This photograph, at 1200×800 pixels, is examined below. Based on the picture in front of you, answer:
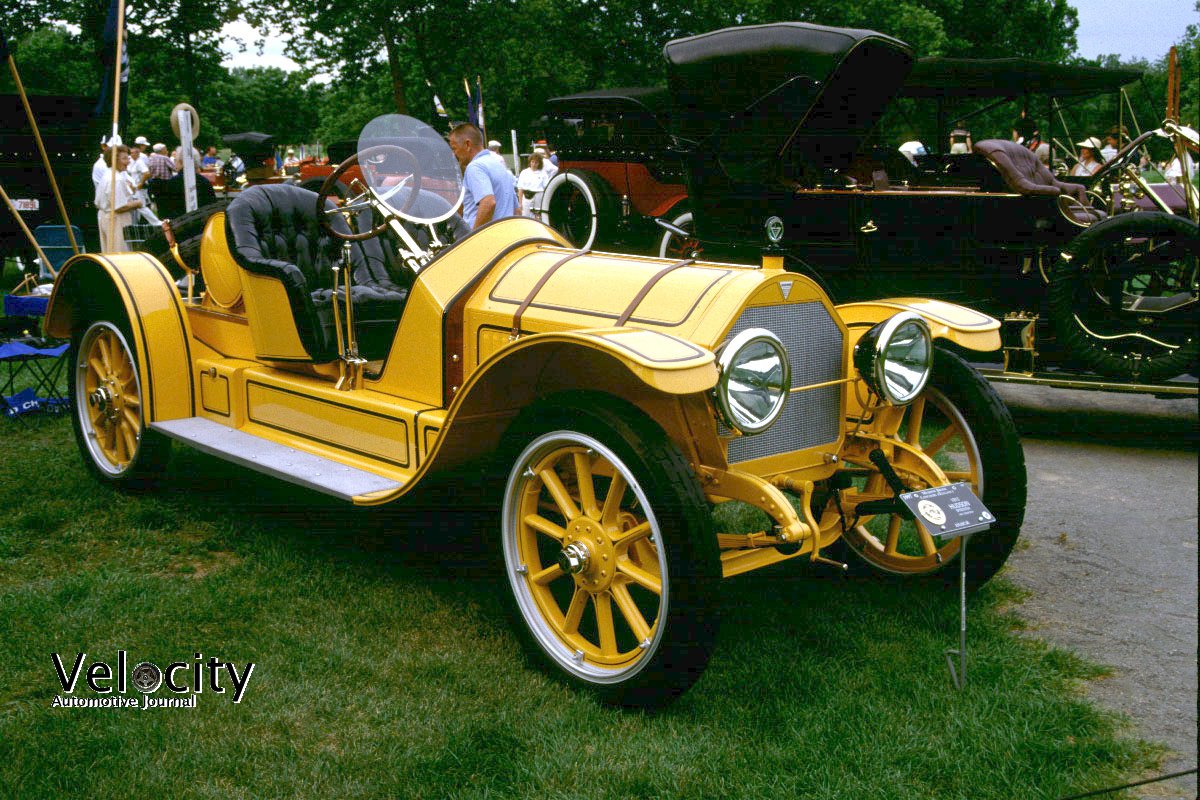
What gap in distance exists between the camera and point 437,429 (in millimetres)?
3895

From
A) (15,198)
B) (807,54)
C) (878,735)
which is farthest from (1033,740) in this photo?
(15,198)

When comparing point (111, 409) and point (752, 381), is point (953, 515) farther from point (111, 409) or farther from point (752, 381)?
point (111, 409)

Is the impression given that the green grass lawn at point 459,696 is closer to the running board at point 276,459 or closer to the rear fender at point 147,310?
the running board at point 276,459

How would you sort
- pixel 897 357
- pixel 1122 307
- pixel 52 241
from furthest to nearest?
pixel 52 241, pixel 1122 307, pixel 897 357

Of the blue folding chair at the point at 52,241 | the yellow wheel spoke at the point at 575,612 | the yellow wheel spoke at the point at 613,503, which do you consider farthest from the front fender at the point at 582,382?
the blue folding chair at the point at 52,241

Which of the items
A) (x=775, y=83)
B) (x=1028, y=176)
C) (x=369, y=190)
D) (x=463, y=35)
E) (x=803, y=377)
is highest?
(x=463, y=35)

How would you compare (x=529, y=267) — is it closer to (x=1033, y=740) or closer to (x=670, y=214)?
(x=1033, y=740)

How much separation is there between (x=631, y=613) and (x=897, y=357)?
1271 millimetres

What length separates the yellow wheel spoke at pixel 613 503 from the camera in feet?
10.4

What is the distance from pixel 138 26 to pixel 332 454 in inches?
1142

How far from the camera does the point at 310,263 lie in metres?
5.24

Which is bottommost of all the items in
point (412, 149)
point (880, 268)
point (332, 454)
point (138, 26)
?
point (332, 454)

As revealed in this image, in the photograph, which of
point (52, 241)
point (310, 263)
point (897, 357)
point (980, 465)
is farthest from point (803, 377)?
point (52, 241)

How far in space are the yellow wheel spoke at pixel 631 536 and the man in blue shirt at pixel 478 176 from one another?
4657mm
